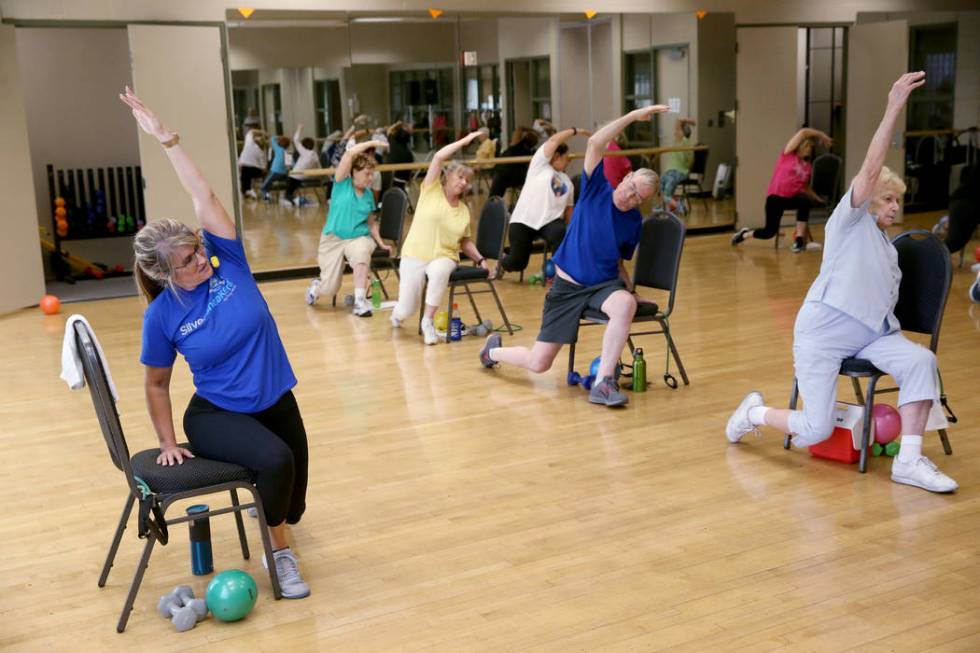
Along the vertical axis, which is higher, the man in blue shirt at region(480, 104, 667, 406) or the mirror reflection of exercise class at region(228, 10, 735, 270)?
the mirror reflection of exercise class at region(228, 10, 735, 270)

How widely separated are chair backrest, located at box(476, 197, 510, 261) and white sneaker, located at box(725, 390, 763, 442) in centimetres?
323

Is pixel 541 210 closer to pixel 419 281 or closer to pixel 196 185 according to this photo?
pixel 419 281

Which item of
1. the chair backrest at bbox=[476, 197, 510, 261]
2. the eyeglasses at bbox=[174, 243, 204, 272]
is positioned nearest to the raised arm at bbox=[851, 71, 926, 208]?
the eyeglasses at bbox=[174, 243, 204, 272]

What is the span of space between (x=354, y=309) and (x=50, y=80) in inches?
197

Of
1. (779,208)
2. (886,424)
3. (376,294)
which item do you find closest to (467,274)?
(376,294)

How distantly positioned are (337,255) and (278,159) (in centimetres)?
210

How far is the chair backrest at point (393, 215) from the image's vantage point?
8.63 m

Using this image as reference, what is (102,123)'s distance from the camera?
37.5ft

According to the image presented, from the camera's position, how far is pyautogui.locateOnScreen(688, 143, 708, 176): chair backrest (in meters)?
12.5

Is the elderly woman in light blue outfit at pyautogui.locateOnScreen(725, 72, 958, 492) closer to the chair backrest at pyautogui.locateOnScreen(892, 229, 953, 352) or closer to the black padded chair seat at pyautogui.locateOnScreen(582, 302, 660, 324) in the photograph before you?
the chair backrest at pyautogui.locateOnScreen(892, 229, 953, 352)

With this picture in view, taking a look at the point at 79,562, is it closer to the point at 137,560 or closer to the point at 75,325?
the point at 137,560

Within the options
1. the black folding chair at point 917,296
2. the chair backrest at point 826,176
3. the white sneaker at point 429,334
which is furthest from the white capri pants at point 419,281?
the chair backrest at point 826,176

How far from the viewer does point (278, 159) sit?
10359mm

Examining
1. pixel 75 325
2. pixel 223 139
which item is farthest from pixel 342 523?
pixel 223 139
